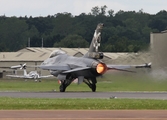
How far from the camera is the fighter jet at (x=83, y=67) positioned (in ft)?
185

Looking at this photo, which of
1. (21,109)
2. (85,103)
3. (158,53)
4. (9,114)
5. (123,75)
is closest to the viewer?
(9,114)

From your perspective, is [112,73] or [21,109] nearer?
[21,109]

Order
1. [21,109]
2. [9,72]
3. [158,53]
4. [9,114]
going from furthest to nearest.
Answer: [9,72] < [158,53] < [21,109] < [9,114]

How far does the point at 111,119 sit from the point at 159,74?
2410 centimetres

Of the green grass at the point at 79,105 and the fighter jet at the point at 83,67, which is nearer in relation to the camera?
the green grass at the point at 79,105

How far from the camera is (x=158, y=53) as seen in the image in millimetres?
49375

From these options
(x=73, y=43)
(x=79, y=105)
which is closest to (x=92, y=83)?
(x=79, y=105)

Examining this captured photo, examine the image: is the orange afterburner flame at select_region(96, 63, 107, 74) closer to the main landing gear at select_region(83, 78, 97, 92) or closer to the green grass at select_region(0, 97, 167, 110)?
the main landing gear at select_region(83, 78, 97, 92)

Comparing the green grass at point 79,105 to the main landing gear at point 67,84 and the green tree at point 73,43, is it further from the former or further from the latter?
the green tree at point 73,43

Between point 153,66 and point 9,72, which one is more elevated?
point 153,66

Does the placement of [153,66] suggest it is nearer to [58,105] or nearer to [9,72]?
[58,105]

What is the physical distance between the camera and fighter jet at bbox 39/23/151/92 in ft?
185

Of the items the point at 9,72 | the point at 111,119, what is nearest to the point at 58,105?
the point at 111,119

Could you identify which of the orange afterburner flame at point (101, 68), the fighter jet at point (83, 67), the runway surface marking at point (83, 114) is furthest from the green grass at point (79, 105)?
the fighter jet at point (83, 67)
